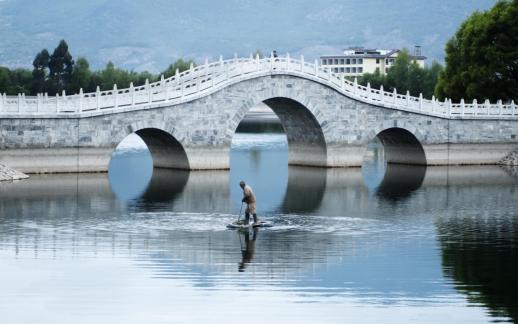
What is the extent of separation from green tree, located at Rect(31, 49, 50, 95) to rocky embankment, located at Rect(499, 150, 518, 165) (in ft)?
189

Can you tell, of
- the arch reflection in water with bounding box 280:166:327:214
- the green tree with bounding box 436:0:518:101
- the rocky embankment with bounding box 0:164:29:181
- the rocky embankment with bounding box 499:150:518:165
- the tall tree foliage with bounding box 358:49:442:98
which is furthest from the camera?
the tall tree foliage with bounding box 358:49:442:98

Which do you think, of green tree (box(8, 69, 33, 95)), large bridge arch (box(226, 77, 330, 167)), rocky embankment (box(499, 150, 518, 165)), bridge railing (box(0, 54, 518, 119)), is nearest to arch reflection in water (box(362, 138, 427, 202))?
large bridge arch (box(226, 77, 330, 167))

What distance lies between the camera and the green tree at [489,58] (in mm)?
65250

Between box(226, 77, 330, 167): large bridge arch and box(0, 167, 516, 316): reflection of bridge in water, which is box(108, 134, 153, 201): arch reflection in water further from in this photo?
box(226, 77, 330, 167): large bridge arch

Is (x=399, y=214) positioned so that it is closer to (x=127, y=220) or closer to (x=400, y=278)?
(x=127, y=220)

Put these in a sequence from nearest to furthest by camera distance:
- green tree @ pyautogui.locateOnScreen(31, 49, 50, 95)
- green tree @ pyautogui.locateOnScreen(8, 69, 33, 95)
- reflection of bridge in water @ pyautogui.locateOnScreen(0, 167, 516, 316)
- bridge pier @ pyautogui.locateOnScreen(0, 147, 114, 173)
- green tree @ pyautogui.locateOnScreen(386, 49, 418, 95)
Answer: reflection of bridge in water @ pyautogui.locateOnScreen(0, 167, 516, 316), bridge pier @ pyautogui.locateOnScreen(0, 147, 114, 173), green tree @ pyautogui.locateOnScreen(8, 69, 33, 95), green tree @ pyautogui.locateOnScreen(31, 49, 50, 95), green tree @ pyautogui.locateOnScreen(386, 49, 418, 95)

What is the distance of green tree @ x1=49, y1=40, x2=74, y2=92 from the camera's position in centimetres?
10800

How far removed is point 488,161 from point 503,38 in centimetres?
872

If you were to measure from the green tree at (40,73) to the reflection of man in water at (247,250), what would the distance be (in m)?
79.2

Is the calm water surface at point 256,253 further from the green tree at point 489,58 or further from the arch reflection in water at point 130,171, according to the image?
the green tree at point 489,58

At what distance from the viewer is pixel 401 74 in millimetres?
127812

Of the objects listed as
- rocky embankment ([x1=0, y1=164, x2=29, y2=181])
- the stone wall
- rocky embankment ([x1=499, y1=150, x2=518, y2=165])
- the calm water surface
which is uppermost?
the stone wall

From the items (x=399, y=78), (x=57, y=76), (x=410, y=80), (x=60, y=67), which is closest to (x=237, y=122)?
(x=60, y=67)

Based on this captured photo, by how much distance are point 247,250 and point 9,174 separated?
19661mm
